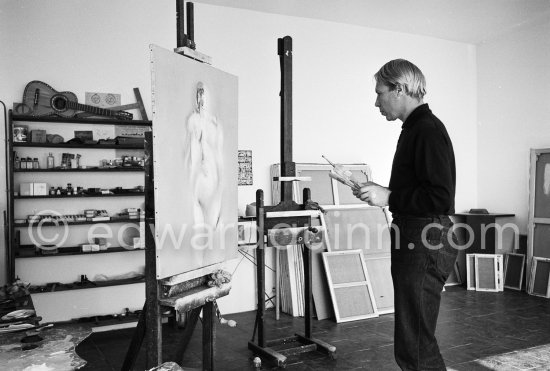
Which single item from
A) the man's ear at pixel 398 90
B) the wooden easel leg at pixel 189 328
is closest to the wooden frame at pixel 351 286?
the wooden easel leg at pixel 189 328

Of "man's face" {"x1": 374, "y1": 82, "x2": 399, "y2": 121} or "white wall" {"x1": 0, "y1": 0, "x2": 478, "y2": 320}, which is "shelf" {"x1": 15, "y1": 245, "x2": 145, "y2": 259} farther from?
"man's face" {"x1": 374, "y1": 82, "x2": 399, "y2": 121}

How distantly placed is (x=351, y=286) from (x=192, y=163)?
3.01 meters

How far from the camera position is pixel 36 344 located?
228 cm

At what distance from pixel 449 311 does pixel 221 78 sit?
3.66m

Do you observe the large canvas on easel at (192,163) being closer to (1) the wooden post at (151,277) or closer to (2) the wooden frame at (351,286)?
(1) the wooden post at (151,277)

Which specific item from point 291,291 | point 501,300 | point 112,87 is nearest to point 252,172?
point 291,291

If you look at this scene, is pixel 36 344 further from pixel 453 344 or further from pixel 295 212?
pixel 453 344

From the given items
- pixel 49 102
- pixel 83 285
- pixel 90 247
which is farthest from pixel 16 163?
pixel 83 285

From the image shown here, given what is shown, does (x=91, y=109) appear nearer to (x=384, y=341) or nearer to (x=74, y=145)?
(x=74, y=145)

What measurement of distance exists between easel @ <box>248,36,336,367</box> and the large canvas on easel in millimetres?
891

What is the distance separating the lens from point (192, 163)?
2.49 metres

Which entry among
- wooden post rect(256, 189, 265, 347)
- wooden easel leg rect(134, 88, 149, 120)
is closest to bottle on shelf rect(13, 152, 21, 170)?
wooden easel leg rect(134, 88, 149, 120)

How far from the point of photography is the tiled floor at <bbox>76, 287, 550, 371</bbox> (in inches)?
144

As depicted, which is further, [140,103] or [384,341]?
[140,103]
